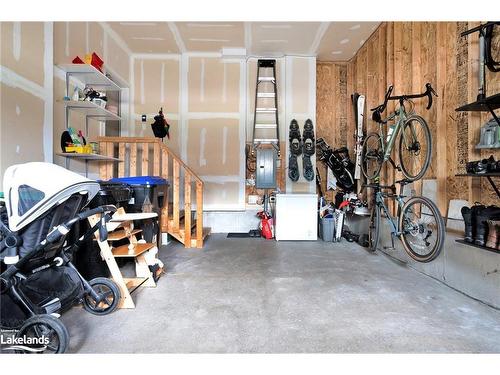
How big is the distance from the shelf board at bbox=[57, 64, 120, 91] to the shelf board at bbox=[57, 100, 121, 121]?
38 cm

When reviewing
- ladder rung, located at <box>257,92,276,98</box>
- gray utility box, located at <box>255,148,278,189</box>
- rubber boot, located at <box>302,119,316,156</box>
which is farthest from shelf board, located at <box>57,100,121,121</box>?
rubber boot, located at <box>302,119,316,156</box>

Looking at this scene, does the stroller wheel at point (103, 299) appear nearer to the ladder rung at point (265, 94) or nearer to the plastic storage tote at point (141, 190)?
the plastic storage tote at point (141, 190)

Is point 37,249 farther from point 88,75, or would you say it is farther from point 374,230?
point 374,230

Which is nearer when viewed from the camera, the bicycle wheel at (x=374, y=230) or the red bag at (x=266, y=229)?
the bicycle wheel at (x=374, y=230)

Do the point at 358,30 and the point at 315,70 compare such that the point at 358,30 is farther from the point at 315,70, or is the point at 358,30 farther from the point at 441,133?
the point at 441,133

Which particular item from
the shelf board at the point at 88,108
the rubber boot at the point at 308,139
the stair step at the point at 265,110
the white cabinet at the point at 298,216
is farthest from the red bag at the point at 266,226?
the shelf board at the point at 88,108

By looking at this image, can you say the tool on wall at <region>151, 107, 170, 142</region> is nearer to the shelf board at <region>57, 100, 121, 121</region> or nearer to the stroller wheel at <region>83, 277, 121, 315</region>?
the shelf board at <region>57, 100, 121, 121</region>

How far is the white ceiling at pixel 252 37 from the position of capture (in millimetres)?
3930

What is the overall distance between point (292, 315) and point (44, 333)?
151 centimetres

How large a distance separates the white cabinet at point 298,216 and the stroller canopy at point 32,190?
3189 mm

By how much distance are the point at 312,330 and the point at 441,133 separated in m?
2.49

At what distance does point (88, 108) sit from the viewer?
3154 mm
